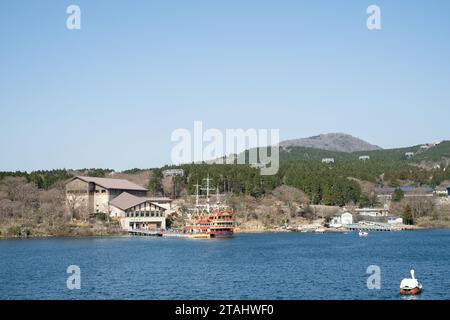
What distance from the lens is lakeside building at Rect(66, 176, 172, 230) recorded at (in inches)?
2371

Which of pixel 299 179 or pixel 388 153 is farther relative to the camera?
pixel 388 153

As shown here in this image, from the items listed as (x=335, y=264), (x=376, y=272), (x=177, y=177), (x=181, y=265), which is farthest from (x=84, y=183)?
(x=376, y=272)

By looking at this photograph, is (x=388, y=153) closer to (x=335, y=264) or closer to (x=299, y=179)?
(x=299, y=179)

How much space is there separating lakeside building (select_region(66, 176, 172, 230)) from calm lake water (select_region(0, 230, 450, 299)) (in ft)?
61.7

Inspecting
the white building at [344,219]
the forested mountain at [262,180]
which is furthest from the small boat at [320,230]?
the forested mountain at [262,180]

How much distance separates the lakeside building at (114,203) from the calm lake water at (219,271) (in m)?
18.8

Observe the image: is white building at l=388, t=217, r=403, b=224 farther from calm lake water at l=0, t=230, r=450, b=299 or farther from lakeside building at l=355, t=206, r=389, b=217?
calm lake water at l=0, t=230, r=450, b=299

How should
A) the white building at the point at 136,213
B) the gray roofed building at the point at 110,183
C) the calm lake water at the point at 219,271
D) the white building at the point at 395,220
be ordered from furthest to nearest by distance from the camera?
1. the white building at the point at 395,220
2. the gray roofed building at the point at 110,183
3. the white building at the point at 136,213
4. the calm lake water at the point at 219,271

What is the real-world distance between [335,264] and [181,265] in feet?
26.9

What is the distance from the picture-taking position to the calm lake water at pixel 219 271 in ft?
67.7

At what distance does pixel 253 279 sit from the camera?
78.7 ft

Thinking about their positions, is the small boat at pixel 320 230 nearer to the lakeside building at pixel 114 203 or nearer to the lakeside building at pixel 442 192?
the lakeside building at pixel 114 203

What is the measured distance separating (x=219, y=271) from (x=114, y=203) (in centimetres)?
3561
